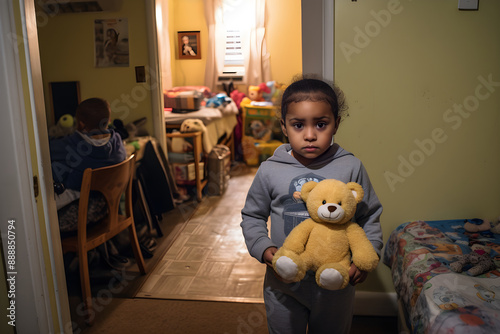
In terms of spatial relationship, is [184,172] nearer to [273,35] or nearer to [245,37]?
[245,37]

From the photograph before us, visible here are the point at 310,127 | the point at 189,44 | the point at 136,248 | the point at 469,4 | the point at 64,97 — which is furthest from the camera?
the point at 189,44

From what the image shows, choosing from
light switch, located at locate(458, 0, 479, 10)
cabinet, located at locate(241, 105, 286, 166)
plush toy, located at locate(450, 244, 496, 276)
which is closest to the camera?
plush toy, located at locate(450, 244, 496, 276)

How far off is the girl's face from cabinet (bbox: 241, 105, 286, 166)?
3.77m

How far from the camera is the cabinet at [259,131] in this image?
488cm

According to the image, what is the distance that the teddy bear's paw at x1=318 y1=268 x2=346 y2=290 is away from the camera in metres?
0.93

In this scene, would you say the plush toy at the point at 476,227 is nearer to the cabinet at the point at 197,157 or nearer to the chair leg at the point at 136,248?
the chair leg at the point at 136,248

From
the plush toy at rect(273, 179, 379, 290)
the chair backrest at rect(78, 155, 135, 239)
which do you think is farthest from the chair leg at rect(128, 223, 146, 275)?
the plush toy at rect(273, 179, 379, 290)

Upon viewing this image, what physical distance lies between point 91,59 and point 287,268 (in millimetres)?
2753

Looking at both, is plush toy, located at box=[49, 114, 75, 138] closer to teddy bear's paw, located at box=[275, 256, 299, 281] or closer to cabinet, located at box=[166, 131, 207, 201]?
cabinet, located at box=[166, 131, 207, 201]

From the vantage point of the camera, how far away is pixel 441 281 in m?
1.29

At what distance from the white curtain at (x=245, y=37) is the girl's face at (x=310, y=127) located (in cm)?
442

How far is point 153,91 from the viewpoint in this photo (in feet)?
10.9

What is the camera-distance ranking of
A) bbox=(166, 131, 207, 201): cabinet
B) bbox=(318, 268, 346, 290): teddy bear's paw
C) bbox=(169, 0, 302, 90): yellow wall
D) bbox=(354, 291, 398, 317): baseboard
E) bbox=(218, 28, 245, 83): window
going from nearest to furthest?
bbox=(318, 268, 346, 290): teddy bear's paw, bbox=(354, 291, 398, 317): baseboard, bbox=(166, 131, 207, 201): cabinet, bbox=(169, 0, 302, 90): yellow wall, bbox=(218, 28, 245, 83): window
